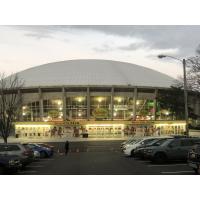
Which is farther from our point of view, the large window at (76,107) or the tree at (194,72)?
the large window at (76,107)

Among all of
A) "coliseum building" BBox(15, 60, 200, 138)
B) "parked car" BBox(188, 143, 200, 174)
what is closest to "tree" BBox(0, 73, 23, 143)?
"coliseum building" BBox(15, 60, 200, 138)

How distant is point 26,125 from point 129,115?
2167 centimetres

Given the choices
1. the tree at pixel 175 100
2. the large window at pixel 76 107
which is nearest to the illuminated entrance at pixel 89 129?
the large window at pixel 76 107

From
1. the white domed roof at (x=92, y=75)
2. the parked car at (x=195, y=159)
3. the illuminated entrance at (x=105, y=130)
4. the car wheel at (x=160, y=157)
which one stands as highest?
the white domed roof at (x=92, y=75)

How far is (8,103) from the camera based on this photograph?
68.4 metres

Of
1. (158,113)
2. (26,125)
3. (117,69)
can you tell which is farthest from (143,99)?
(26,125)

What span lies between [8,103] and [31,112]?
25717 millimetres

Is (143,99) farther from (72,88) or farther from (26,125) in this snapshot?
(26,125)

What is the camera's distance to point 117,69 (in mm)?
100500

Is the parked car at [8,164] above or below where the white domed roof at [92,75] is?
below

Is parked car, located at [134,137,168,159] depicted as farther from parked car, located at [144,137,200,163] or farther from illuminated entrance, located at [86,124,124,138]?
illuminated entrance, located at [86,124,124,138]

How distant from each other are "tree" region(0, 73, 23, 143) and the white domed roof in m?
5.20

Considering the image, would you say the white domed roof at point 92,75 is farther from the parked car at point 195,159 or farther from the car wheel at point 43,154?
the parked car at point 195,159

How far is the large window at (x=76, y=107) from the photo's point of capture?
91625 millimetres
